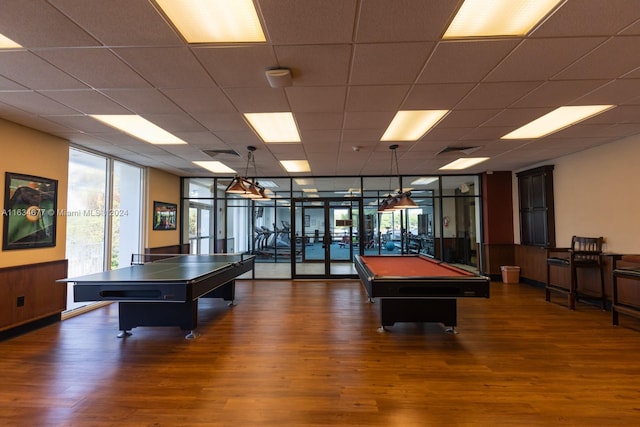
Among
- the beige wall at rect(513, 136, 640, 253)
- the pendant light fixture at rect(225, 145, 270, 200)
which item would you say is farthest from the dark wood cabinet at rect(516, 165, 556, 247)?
the pendant light fixture at rect(225, 145, 270, 200)

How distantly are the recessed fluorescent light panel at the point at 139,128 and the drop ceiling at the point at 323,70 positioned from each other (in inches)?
7.7

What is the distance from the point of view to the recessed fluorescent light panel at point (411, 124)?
12.4 ft

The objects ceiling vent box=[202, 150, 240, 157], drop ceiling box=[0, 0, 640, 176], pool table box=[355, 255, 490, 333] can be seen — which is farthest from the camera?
ceiling vent box=[202, 150, 240, 157]

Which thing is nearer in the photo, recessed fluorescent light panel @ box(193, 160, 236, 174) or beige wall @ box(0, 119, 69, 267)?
beige wall @ box(0, 119, 69, 267)

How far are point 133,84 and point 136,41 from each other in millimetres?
816

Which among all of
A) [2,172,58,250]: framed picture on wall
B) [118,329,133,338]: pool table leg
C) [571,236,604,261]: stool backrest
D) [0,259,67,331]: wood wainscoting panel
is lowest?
[118,329,133,338]: pool table leg

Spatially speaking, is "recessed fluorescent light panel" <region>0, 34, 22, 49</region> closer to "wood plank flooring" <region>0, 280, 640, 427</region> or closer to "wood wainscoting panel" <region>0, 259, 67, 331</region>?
"wood plank flooring" <region>0, 280, 640, 427</region>

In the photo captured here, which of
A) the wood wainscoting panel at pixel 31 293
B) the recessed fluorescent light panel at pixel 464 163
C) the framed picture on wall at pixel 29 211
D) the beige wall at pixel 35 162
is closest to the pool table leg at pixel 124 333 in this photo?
the wood wainscoting panel at pixel 31 293

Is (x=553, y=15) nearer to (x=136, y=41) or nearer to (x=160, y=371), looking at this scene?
(x=136, y=41)

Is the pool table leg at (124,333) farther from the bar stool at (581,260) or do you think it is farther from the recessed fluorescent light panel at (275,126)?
the bar stool at (581,260)

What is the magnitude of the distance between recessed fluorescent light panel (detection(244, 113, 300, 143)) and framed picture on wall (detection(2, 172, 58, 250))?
129 inches

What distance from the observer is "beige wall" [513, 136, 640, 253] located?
15.6 ft

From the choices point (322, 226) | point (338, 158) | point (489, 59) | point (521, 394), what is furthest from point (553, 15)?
point (322, 226)

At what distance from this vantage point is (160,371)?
3043 mm
